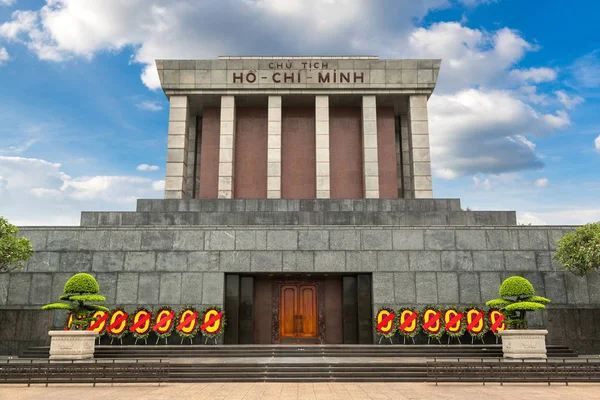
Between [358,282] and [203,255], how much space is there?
302 inches

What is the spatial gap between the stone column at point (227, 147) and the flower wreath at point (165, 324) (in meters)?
10.3

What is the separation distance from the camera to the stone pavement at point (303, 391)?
45.6 feet

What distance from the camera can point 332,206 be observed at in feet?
93.1

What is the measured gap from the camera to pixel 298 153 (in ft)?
113

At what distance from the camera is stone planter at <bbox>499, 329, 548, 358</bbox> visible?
19750mm

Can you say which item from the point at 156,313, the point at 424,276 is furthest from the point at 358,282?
the point at 156,313

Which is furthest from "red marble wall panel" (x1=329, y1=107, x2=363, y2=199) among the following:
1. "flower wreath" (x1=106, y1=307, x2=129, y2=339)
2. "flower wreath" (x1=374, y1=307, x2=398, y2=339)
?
"flower wreath" (x1=106, y1=307, x2=129, y2=339)

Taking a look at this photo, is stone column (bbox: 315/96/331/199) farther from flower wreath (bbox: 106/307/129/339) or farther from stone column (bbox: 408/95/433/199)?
flower wreath (bbox: 106/307/129/339)

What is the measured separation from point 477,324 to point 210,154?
20.3 meters

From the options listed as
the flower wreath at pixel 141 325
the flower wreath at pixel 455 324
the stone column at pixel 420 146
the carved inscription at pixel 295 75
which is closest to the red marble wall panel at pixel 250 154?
the carved inscription at pixel 295 75

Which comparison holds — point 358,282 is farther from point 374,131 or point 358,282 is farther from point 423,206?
point 374,131

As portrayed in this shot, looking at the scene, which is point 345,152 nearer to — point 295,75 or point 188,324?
point 295,75

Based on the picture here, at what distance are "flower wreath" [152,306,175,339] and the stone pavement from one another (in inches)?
252

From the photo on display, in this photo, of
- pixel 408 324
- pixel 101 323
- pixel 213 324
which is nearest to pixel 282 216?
pixel 213 324
